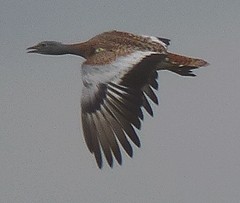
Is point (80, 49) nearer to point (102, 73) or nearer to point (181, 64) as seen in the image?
point (181, 64)

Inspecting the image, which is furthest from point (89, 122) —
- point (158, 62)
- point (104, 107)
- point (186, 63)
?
point (186, 63)

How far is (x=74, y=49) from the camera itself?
23781mm

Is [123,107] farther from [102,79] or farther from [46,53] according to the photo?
[46,53]

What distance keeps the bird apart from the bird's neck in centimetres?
2

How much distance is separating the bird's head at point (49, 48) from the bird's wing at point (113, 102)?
10.2ft

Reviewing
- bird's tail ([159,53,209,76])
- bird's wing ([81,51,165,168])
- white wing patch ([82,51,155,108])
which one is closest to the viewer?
bird's wing ([81,51,165,168])

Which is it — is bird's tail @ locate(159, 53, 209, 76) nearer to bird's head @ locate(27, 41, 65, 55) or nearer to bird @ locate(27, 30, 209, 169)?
bird @ locate(27, 30, 209, 169)

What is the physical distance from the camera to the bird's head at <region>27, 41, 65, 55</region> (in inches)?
969

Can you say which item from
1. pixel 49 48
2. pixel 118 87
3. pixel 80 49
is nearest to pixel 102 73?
pixel 118 87

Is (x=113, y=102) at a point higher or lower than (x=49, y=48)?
lower

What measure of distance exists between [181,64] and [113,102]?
2895mm

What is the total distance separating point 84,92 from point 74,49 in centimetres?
283

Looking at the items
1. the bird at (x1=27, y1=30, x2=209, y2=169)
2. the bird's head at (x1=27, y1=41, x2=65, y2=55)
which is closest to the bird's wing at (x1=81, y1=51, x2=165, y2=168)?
the bird at (x1=27, y1=30, x2=209, y2=169)

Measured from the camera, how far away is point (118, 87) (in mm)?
20703
